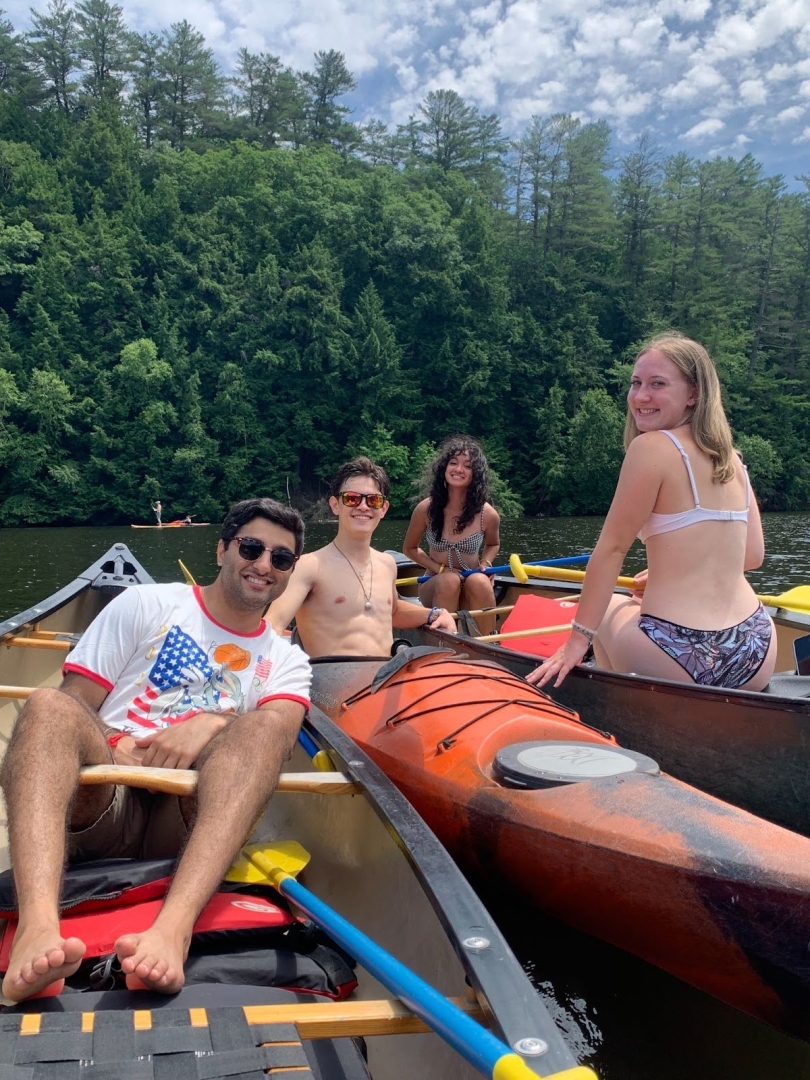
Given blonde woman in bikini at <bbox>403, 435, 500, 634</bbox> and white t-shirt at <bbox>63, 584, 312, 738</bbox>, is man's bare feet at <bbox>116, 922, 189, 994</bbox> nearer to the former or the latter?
white t-shirt at <bbox>63, 584, 312, 738</bbox>

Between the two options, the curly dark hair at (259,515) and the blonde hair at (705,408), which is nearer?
the curly dark hair at (259,515)

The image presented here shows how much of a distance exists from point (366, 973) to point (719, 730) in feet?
5.14

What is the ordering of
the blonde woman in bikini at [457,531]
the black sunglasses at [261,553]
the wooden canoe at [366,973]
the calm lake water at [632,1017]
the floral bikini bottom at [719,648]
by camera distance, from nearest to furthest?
the wooden canoe at [366,973] < the calm lake water at [632,1017] < the black sunglasses at [261,553] < the floral bikini bottom at [719,648] < the blonde woman in bikini at [457,531]

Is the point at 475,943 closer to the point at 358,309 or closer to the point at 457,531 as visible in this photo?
the point at 457,531

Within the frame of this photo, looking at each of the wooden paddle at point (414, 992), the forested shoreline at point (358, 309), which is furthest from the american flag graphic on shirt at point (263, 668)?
the forested shoreline at point (358, 309)

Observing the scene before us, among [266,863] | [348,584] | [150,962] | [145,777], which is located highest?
[348,584]

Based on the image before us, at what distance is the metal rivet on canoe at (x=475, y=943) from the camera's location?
158 cm

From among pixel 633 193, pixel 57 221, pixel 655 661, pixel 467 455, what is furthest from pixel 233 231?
pixel 655 661

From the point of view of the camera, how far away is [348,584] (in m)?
4.02

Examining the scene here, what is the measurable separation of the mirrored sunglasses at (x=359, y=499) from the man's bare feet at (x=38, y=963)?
251cm

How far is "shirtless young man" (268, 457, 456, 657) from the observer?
3945 millimetres

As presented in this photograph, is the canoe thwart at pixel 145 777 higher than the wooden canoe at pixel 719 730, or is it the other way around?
the canoe thwart at pixel 145 777

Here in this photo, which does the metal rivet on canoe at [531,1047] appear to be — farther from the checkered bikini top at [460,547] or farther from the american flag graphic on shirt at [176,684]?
the checkered bikini top at [460,547]

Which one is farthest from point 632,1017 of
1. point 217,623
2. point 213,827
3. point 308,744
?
point 217,623
